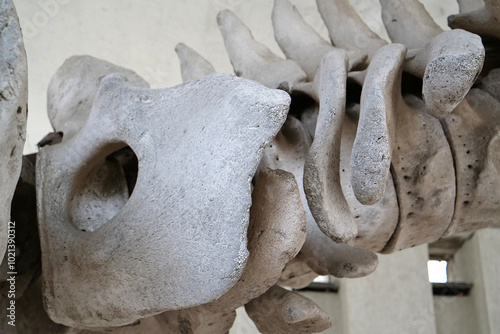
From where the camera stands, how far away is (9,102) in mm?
872

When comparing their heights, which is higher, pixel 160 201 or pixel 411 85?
pixel 411 85

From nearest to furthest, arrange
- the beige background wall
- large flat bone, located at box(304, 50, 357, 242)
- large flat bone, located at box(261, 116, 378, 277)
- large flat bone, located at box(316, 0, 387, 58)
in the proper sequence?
1. large flat bone, located at box(304, 50, 357, 242)
2. large flat bone, located at box(261, 116, 378, 277)
3. large flat bone, located at box(316, 0, 387, 58)
4. the beige background wall

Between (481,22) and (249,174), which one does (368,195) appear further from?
(481,22)

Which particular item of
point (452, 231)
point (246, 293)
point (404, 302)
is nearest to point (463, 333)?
point (404, 302)

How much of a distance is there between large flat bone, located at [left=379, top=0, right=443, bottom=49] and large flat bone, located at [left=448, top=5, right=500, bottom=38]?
5cm

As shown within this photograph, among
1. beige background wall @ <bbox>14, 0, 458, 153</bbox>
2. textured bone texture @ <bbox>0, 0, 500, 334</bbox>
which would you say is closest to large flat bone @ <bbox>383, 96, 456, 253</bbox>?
textured bone texture @ <bbox>0, 0, 500, 334</bbox>

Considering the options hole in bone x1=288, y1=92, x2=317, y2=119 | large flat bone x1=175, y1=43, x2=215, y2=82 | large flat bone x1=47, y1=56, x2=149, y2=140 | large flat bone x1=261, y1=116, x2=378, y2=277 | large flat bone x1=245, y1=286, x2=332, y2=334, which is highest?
large flat bone x1=175, y1=43, x2=215, y2=82

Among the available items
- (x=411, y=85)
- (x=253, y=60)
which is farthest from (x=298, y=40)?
(x=411, y=85)

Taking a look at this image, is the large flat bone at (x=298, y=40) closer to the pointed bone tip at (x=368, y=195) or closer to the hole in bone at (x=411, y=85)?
the hole in bone at (x=411, y=85)

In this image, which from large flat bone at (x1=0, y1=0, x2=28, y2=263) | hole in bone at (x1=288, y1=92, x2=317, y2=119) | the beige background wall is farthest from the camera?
the beige background wall

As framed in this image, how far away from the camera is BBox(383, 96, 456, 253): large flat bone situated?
120 cm

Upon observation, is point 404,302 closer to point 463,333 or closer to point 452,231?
point 463,333

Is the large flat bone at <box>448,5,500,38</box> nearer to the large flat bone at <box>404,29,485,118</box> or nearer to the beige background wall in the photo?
the large flat bone at <box>404,29,485,118</box>

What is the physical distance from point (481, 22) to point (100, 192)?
2.11 ft
